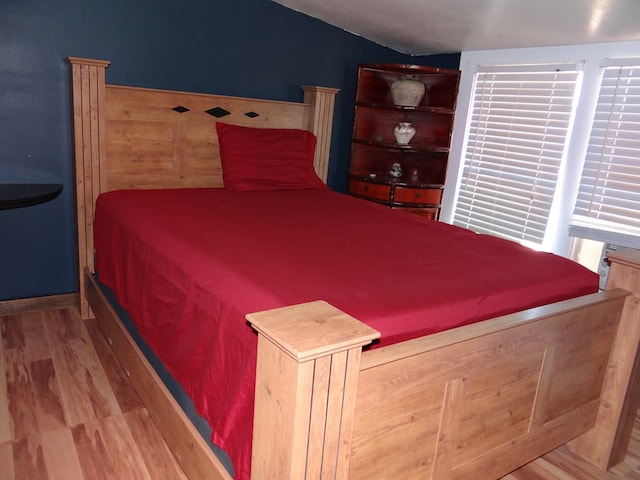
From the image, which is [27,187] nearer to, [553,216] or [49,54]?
[49,54]

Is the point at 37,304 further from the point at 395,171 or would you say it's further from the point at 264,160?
the point at 395,171

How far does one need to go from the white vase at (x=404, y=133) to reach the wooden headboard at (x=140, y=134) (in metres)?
0.88

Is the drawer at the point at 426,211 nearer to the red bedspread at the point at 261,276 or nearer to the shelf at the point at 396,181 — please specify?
the shelf at the point at 396,181

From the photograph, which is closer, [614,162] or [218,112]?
[614,162]

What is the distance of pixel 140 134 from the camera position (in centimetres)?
292

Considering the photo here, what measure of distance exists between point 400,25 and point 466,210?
55.1 inches

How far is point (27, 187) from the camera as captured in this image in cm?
266

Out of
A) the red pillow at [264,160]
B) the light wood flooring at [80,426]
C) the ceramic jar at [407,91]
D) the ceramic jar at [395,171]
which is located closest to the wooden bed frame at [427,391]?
the light wood flooring at [80,426]

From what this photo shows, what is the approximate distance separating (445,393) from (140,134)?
231 cm

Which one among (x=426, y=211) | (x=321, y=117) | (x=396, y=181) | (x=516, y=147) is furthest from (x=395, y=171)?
(x=516, y=147)

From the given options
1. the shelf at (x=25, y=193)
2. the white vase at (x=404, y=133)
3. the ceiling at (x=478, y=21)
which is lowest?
the shelf at (x=25, y=193)

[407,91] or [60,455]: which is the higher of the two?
[407,91]

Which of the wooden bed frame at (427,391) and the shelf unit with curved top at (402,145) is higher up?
the shelf unit with curved top at (402,145)

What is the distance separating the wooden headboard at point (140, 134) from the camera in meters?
2.68
